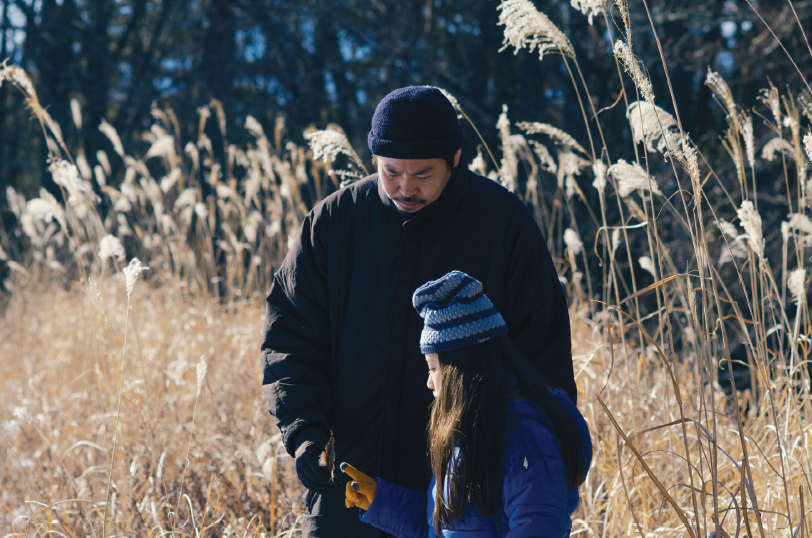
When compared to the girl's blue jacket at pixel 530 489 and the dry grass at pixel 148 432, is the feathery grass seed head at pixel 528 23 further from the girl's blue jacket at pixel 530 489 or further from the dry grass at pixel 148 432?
the dry grass at pixel 148 432

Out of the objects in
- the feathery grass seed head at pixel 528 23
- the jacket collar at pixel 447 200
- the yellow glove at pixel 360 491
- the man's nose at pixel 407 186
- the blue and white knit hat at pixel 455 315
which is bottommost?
the yellow glove at pixel 360 491

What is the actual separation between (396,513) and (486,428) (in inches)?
13.2

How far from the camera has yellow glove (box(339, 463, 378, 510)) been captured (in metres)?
1.43

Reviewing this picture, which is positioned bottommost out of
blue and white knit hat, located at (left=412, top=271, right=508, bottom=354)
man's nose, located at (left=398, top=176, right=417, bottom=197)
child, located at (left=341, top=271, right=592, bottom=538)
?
child, located at (left=341, top=271, right=592, bottom=538)

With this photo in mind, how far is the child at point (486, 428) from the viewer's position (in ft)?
4.13

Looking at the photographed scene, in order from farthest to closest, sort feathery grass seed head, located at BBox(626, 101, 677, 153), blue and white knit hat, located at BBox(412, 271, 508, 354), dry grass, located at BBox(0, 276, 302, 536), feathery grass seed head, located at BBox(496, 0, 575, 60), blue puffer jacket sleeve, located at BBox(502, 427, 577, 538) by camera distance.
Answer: dry grass, located at BBox(0, 276, 302, 536) → feathery grass seed head, located at BBox(496, 0, 575, 60) → feathery grass seed head, located at BBox(626, 101, 677, 153) → blue and white knit hat, located at BBox(412, 271, 508, 354) → blue puffer jacket sleeve, located at BBox(502, 427, 577, 538)

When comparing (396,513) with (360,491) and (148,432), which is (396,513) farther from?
(148,432)

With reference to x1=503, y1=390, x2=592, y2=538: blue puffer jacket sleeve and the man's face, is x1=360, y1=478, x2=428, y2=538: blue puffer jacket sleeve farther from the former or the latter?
the man's face

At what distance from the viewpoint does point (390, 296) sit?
1.69m

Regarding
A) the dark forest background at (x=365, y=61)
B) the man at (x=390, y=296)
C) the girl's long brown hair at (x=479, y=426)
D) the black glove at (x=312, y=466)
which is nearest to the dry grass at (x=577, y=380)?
the girl's long brown hair at (x=479, y=426)

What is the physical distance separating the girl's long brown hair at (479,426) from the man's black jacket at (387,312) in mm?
295

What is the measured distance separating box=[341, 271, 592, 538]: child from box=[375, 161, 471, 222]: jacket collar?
34cm

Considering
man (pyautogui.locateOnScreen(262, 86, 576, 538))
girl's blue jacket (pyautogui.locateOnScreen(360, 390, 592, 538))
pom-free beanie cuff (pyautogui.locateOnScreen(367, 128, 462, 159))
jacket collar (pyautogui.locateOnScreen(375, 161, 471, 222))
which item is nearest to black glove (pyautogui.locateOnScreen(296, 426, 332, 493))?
man (pyautogui.locateOnScreen(262, 86, 576, 538))

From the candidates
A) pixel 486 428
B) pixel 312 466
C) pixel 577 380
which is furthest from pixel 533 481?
pixel 577 380
